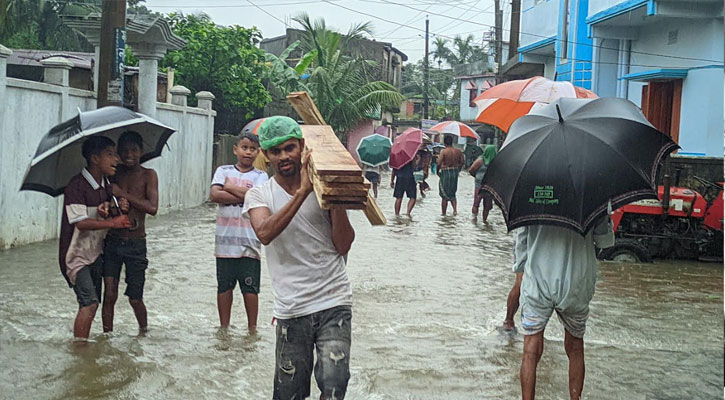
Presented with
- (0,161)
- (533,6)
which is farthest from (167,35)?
(533,6)

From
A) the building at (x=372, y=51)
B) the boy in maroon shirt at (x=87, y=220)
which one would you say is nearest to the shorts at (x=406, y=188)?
the boy in maroon shirt at (x=87, y=220)

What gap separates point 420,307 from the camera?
8695 millimetres

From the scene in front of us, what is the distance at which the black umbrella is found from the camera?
477cm

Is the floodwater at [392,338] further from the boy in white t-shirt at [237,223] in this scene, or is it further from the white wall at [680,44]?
the white wall at [680,44]

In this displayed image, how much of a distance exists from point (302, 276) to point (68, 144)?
8.70 feet

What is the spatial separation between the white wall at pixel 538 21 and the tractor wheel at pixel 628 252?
1208 cm

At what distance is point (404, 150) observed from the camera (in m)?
19.2

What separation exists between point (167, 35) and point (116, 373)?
32.0 feet

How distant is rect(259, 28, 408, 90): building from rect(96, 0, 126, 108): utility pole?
3029 centimetres

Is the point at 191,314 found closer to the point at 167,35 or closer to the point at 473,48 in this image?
the point at 167,35

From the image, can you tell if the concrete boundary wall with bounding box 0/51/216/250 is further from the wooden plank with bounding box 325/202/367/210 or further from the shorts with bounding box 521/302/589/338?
the wooden plank with bounding box 325/202/367/210

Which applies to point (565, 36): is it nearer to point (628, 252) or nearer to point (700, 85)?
point (700, 85)

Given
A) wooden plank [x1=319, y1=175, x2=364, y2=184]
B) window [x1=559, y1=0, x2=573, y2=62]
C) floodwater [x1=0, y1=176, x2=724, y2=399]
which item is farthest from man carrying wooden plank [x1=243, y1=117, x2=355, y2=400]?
window [x1=559, y1=0, x2=573, y2=62]

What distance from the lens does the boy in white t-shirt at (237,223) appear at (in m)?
6.62
